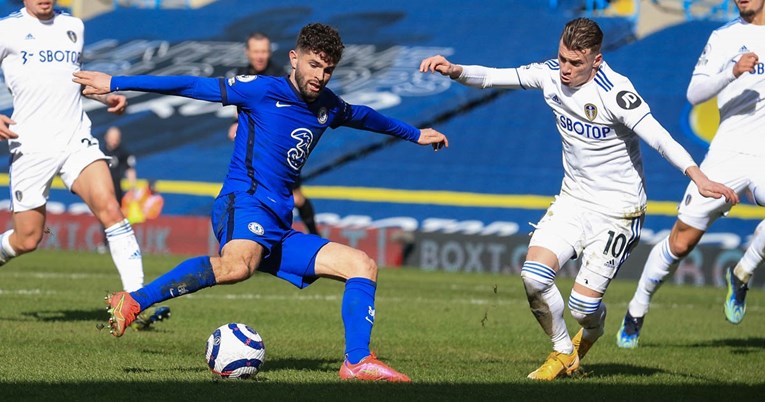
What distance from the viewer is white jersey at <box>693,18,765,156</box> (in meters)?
9.41

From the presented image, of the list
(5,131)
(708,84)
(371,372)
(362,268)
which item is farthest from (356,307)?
(708,84)

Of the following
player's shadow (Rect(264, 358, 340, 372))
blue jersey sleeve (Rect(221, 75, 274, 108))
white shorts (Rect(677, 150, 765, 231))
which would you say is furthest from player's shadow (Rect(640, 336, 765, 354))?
blue jersey sleeve (Rect(221, 75, 274, 108))

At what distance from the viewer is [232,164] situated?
288 inches

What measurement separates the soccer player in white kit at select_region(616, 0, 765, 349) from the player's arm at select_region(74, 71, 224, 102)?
A: 4.06 m

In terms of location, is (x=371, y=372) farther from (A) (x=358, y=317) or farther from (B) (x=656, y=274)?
(B) (x=656, y=274)

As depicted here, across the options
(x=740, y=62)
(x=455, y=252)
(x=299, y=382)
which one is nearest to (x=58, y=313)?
(x=299, y=382)

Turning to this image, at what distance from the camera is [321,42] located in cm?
691

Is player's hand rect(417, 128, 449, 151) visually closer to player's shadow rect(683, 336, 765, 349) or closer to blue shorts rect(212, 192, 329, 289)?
blue shorts rect(212, 192, 329, 289)

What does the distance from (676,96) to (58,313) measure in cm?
1655

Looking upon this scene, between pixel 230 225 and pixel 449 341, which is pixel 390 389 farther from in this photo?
pixel 449 341

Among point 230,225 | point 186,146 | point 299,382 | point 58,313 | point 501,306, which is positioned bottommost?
point 186,146

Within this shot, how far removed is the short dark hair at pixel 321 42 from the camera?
691 centimetres

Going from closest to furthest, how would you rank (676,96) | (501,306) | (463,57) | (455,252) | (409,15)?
(501,306), (455,252), (676,96), (463,57), (409,15)

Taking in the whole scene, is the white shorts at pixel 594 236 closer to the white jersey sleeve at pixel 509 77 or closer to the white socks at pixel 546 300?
the white socks at pixel 546 300
